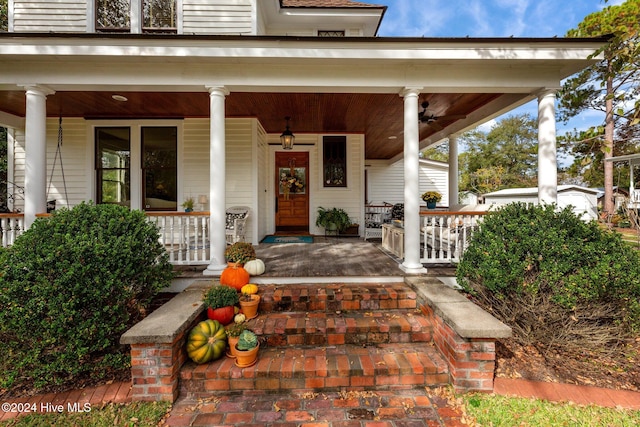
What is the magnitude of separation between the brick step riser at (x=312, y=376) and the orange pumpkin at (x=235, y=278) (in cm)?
97

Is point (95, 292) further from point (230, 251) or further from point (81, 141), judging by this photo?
point (81, 141)

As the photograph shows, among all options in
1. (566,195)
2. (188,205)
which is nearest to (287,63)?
(188,205)

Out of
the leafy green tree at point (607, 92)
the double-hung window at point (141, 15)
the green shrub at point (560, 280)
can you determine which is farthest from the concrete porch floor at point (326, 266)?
the double-hung window at point (141, 15)

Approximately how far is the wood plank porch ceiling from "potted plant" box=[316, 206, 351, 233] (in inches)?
82.9

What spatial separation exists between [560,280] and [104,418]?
12.7 feet

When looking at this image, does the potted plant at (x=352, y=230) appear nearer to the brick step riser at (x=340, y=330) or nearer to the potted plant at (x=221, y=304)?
the brick step riser at (x=340, y=330)

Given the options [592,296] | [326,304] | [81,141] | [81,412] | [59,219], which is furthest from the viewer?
[81,141]

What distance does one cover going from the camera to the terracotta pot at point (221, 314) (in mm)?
2742

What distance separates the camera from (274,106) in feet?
16.9

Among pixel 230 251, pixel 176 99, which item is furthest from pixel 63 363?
pixel 176 99

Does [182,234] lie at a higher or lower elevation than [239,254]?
higher

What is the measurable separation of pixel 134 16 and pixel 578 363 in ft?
26.1

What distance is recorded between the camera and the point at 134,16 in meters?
5.00

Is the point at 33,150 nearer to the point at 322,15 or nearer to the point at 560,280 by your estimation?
the point at 322,15
